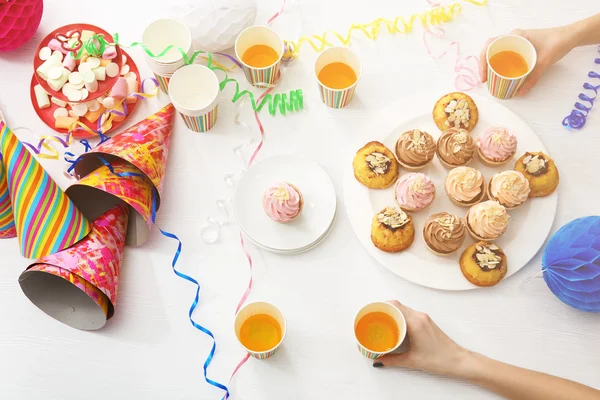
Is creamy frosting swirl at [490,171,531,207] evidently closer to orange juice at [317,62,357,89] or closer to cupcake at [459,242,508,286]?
cupcake at [459,242,508,286]

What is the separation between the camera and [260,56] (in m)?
1.34

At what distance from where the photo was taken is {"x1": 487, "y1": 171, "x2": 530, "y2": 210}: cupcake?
3.86 ft

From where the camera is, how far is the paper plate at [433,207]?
120 cm

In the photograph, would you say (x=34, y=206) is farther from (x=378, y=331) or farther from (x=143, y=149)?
(x=378, y=331)

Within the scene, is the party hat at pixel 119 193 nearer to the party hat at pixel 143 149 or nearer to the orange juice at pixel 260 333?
the party hat at pixel 143 149

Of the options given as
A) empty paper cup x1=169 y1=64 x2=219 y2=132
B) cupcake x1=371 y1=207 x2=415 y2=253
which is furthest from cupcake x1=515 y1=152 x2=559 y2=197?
empty paper cup x1=169 y1=64 x2=219 y2=132

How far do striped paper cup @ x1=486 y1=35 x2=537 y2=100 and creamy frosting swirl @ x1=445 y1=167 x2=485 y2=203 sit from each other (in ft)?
0.77

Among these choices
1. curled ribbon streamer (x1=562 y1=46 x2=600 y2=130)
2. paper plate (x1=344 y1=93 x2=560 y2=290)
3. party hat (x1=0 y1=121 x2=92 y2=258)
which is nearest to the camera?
party hat (x1=0 y1=121 x2=92 y2=258)

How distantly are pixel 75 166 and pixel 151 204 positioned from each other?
0.62ft

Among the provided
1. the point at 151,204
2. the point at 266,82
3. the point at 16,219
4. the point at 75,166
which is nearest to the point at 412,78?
the point at 266,82

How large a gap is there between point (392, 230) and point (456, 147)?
23 cm

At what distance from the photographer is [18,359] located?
1.19 m

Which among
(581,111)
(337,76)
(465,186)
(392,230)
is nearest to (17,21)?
(337,76)

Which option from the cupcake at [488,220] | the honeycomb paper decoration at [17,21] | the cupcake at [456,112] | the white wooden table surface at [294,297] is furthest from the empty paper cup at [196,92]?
the cupcake at [488,220]
